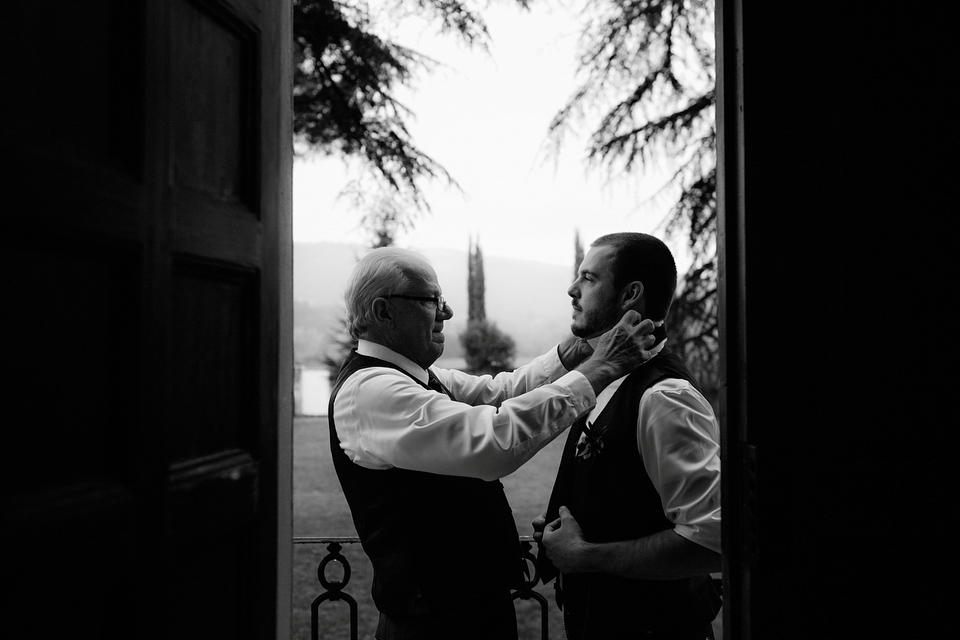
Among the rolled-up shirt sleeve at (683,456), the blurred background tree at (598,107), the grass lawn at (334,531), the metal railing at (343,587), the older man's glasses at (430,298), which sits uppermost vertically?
the blurred background tree at (598,107)

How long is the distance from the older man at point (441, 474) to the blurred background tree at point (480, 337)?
475 cm

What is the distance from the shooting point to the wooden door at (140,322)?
2.19 ft

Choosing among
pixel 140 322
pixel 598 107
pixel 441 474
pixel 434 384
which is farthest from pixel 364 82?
pixel 140 322

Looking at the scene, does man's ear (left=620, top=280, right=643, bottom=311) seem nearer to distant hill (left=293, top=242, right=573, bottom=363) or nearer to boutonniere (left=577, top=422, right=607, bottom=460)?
boutonniere (left=577, top=422, right=607, bottom=460)

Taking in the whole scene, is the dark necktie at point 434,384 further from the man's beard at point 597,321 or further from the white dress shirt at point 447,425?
the man's beard at point 597,321

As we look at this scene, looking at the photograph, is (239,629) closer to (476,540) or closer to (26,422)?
(26,422)

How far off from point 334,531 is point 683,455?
4.76 m

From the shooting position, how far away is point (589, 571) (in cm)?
150

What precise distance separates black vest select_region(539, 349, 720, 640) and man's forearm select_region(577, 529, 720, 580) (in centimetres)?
4

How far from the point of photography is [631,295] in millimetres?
1716

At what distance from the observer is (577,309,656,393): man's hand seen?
155 cm

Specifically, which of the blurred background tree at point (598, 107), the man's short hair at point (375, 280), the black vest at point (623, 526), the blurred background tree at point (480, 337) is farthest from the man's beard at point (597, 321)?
the blurred background tree at point (480, 337)

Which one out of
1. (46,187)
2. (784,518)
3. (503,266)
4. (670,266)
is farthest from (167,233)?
(503,266)

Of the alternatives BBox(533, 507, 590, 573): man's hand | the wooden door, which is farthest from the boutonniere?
the wooden door
